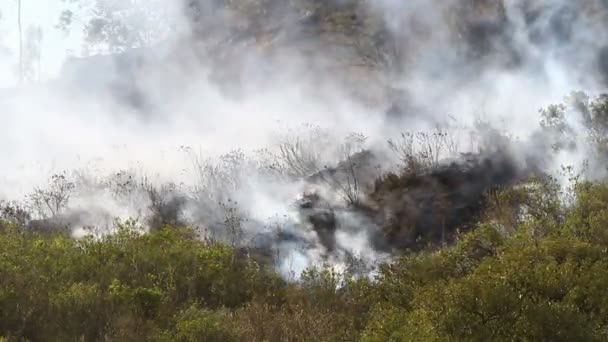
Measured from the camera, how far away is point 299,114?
71.1 feet

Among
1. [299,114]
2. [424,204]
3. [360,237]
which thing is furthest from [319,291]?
[299,114]

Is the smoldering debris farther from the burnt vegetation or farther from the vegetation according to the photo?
the vegetation

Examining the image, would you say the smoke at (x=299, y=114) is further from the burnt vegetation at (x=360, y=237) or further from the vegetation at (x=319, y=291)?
the vegetation at (x=319, y=291)

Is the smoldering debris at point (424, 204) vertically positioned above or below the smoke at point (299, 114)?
below

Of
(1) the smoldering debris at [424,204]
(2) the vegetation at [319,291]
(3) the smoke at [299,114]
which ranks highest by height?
(3) the smoke at [299,114]

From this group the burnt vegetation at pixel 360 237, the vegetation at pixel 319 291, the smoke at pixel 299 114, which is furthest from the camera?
the smoke at pixel 299 114

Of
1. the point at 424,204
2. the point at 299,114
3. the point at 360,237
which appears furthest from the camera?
the point at 299,114

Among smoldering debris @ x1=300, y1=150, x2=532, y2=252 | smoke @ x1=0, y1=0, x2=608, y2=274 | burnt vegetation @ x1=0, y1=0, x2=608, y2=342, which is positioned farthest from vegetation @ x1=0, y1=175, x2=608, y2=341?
smoke @ x1=0, y1=0, x2=608, y2=274

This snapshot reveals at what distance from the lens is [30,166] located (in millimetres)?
21438

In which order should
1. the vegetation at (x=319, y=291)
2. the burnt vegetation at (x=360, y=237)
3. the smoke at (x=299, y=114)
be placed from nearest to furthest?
1. the vegetation at (x=319, y=291)
2. the burnt vegetation at (x=360, y=237)
3. the smoke at (x=299, y=114)

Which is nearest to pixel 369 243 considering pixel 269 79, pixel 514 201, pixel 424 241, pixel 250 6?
pixel 424 241

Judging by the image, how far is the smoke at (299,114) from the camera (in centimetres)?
1403

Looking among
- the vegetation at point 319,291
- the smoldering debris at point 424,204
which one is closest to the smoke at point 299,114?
the smoldering debris at point 424,204

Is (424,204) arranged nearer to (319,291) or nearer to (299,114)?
(319,291)
